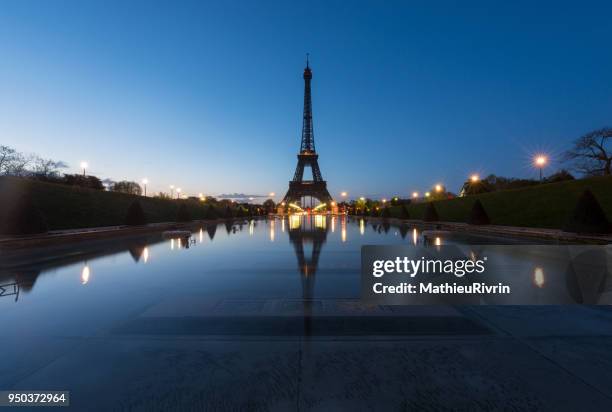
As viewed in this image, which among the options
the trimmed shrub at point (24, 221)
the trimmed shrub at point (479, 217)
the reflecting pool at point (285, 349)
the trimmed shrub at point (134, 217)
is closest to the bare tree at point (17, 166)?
the trimmed shrub at point (134, 217)

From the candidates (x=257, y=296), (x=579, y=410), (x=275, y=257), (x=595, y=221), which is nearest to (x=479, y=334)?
(x=579, y=410)

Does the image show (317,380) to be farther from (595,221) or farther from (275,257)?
(595,221)

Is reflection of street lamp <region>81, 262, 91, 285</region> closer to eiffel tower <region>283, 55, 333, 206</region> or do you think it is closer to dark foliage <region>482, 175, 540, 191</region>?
dark foliage <region>482, 175, 540, 191</region>

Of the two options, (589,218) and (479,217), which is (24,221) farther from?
(479,217)

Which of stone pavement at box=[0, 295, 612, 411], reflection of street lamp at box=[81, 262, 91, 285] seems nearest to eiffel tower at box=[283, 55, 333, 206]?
reflection of street lamp at box=[81, 262, 91, 285]

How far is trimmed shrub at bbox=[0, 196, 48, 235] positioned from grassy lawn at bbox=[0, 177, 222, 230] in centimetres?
482

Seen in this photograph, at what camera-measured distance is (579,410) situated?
2.79 metres

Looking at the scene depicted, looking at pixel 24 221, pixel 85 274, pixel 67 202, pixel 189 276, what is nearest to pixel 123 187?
pixel 67 202

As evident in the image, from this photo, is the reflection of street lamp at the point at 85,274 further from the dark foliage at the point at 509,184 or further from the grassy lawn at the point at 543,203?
the dark foliage at the point at 509,184

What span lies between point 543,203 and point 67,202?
42.1m

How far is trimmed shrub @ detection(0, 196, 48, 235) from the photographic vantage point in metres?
15.8

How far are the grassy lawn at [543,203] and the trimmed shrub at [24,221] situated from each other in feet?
109

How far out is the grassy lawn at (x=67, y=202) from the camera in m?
23.5

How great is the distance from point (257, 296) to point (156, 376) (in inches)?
123
